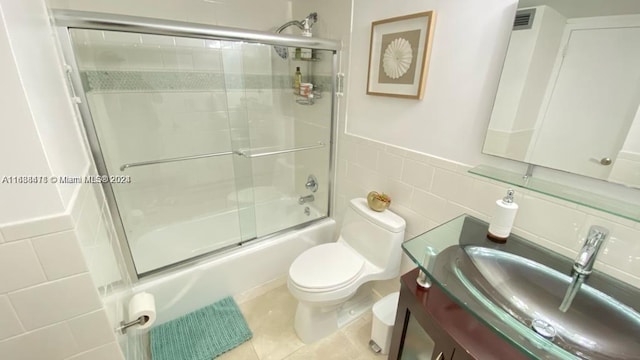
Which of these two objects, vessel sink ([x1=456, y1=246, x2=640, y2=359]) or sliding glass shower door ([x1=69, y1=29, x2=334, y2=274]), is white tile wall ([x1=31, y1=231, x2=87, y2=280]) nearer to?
sliding glass shower door ([x1=69, y1=29, x2=334, y2=274])

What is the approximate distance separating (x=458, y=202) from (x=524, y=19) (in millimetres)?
770

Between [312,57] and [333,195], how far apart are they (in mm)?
1070

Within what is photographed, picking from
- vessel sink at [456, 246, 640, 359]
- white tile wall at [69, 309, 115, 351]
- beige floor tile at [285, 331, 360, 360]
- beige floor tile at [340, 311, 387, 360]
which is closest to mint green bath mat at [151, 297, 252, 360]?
beige floor tile at [285, 331, 360, 360]

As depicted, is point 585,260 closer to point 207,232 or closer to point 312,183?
point 312,183

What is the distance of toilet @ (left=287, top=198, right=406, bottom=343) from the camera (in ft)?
4.46

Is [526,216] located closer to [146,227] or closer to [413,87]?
[413,87]

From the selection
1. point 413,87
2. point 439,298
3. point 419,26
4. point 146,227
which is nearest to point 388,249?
point 439,298

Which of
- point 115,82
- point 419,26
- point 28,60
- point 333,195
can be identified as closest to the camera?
point 28,60

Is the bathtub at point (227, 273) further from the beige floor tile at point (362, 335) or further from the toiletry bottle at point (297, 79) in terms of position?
the toiletry bottle at point (297, 79)

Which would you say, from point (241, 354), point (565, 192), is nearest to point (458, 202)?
point (565, 192)

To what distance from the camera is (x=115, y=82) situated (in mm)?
1717

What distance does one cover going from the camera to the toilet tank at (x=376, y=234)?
1.48 metres

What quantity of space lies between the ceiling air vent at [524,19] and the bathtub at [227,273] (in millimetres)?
1638

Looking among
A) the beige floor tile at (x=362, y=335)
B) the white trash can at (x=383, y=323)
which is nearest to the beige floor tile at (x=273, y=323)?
the beige floor tile at (x=362, y=335)
